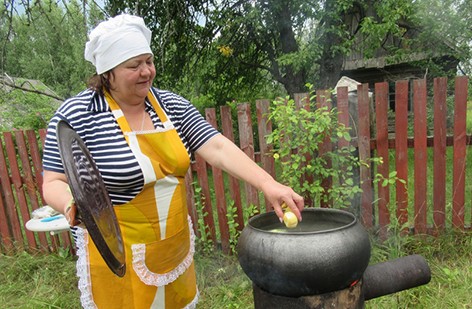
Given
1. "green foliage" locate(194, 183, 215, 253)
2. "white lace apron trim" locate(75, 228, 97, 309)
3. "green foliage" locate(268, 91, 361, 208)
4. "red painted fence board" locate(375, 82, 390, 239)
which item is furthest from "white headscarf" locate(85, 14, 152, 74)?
"red painted fence board" locate(375, 82, 390, 239)

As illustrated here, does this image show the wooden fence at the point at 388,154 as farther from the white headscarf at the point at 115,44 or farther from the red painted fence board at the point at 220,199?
the white headscarf at the point at 115,44

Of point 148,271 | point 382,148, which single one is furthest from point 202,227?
point 148,271

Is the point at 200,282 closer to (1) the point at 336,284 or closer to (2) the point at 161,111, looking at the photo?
(2) the point at 161,111

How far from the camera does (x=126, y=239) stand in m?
1.65

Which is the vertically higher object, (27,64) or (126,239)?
(27,64)

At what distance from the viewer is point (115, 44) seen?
1491 mm

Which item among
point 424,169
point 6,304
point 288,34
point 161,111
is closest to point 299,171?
point 424,169

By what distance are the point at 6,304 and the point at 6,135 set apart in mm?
1667

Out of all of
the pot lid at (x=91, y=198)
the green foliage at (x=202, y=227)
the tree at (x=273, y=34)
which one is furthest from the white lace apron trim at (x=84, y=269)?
the tree at (x=273, y=34)

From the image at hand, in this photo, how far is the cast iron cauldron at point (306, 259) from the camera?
119 cm

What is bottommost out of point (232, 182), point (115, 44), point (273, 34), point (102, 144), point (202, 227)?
point (202, 227)

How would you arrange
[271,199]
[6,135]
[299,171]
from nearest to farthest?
[271,199] → [299,171] → [6,135]

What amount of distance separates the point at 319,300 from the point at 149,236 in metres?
0.78

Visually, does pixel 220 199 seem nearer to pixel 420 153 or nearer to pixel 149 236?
pixel 420 153
